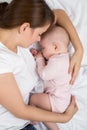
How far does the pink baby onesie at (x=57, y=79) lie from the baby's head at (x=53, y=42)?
27 millimetres

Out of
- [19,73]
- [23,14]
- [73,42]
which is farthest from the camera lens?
[73,42]

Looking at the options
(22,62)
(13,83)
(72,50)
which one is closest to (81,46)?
(72,50)

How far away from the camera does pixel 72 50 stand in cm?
130

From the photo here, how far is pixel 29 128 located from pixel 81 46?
1.53ft

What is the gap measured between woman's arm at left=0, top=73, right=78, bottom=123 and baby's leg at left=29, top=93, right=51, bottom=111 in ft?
0.20

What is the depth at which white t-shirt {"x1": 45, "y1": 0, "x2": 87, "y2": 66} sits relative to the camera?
130cm

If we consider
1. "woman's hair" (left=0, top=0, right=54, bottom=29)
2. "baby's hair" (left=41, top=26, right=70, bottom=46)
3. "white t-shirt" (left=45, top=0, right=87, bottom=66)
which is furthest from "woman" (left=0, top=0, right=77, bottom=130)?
"white t-shirt" (left=45, top=0, right=87, bottom=66)

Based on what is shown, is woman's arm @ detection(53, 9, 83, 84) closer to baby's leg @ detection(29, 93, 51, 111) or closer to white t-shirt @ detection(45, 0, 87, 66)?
white t-shirt @ detection(45, 0, 87, 66)

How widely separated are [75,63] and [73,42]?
0.33 ft

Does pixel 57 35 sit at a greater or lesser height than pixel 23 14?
lesser

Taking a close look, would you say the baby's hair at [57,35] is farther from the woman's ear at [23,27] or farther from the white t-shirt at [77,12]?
the woman's ear at [23,27]

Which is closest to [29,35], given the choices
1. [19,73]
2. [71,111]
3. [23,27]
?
[23,27]

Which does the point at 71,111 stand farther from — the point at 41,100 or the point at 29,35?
the point at 29,35

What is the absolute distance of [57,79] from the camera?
1209 mm
